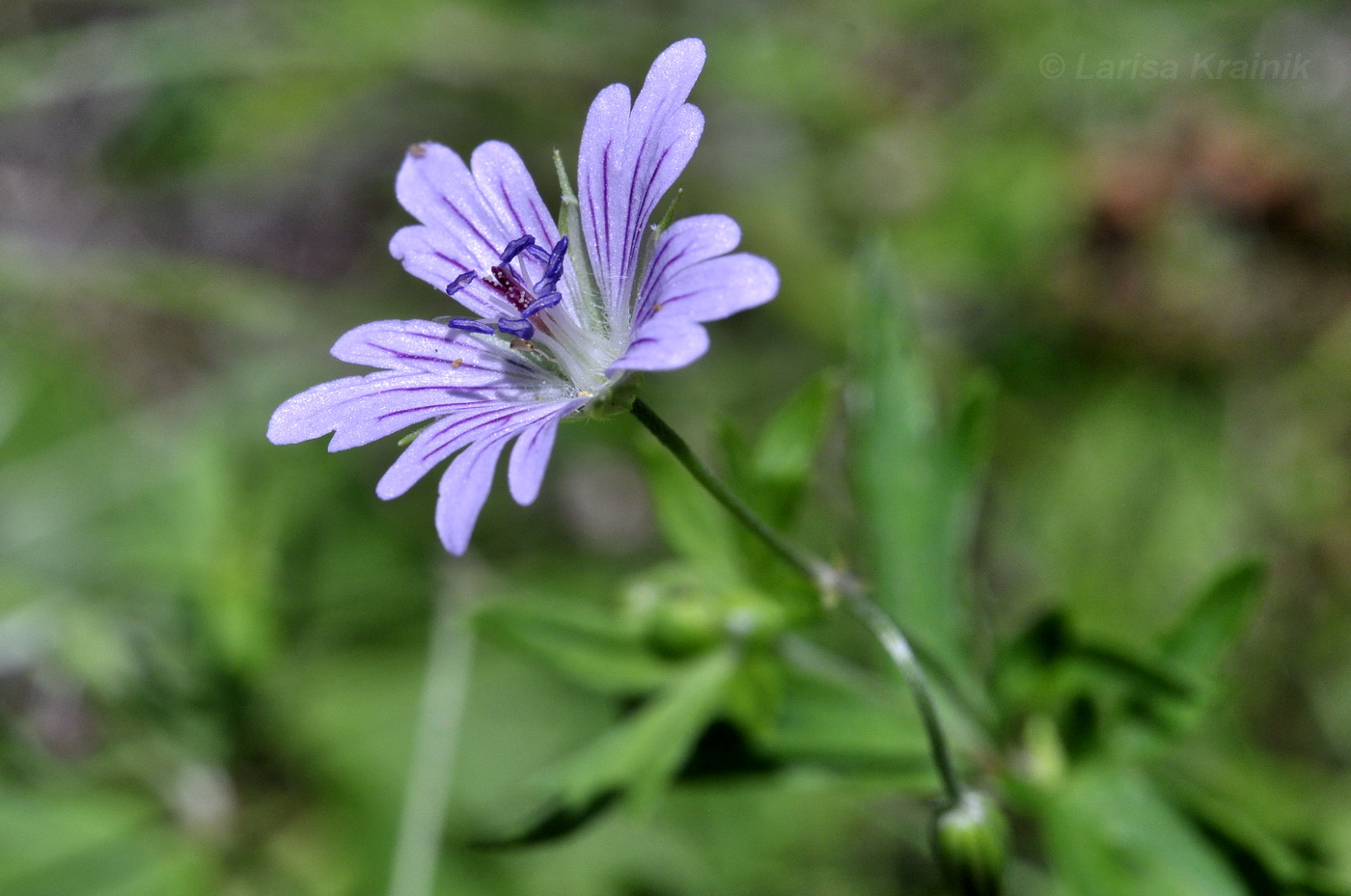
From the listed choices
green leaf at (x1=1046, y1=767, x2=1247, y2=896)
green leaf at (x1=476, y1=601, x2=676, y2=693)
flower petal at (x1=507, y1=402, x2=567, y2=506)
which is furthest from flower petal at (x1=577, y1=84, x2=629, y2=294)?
green leaf at (x1=1046, y1=767, x2=1247, y2=896)

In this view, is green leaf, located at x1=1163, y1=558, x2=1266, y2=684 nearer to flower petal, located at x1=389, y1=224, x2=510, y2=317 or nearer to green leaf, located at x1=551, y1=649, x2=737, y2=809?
green leaf, located at x1=551, y1=649, x2=737, y2=809

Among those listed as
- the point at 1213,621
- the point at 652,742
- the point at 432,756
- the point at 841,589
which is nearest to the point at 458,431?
the point at 841,589

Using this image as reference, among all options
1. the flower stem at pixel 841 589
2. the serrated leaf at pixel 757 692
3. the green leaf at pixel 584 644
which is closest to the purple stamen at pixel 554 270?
the flower stem at pixel 841 589

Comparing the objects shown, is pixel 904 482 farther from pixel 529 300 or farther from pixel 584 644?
pixel 529 300

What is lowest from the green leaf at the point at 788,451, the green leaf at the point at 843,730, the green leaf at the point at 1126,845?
the green leaf at the point at 1126,845

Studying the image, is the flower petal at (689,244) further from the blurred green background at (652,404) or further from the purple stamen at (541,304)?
the blurred green background at (652,404)
